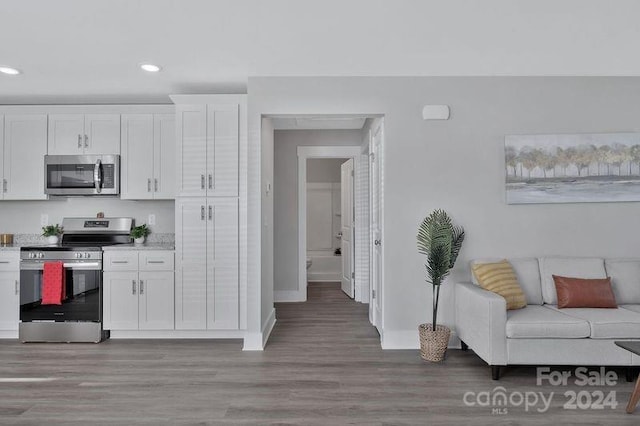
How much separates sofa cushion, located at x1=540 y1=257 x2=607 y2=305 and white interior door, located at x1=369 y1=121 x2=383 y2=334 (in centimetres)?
140

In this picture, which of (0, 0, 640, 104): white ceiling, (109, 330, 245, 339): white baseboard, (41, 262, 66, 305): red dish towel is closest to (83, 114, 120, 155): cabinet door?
(0, 0, 640, 104): white ceiling

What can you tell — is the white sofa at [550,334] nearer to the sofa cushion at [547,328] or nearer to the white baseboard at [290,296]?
the sofa cushion at [547,328]

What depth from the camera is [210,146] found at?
399 cm

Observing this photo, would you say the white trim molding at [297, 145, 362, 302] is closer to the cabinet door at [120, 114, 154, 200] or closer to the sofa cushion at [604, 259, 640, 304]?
the cabinet door at [120, 114, 154, 200]

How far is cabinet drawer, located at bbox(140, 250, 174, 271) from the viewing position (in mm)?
3998

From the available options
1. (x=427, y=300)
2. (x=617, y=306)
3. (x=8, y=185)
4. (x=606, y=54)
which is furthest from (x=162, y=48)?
(x=617, y=306)

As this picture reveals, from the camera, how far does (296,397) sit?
2732 millimetres

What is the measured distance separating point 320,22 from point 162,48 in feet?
4.20

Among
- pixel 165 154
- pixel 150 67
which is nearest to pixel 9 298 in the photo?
pixel 165 154

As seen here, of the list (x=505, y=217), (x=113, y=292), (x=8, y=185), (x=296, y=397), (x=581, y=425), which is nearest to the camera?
(x=581, y=425)

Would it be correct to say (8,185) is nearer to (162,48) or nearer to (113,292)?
(113,292)

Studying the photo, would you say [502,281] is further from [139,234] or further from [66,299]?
[66,299]

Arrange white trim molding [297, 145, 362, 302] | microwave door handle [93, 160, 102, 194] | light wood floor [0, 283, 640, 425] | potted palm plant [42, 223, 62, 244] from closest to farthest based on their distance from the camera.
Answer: light wood floor [0, 283, 640, 425] < microwave door handle [93, 160, 102, 194] < potted palm plant [42, 223, 62, 244] < white trim molding [297, 145, 362, 302]

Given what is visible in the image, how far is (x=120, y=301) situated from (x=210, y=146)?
1.73 m
